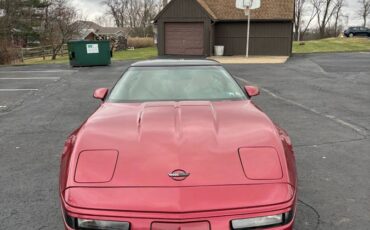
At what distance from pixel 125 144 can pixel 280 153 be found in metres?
1.15

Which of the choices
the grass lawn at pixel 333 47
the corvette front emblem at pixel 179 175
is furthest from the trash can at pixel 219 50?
the corvette front emblem at pixel 179 175

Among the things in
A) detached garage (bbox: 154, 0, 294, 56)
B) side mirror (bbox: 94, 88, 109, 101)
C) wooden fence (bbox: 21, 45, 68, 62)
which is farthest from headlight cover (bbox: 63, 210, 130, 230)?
wooden fence (bbox: 21, 45, 68, 62)

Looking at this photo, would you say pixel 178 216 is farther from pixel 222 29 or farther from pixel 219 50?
pixel 222 29

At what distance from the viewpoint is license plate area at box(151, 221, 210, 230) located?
8.25ft

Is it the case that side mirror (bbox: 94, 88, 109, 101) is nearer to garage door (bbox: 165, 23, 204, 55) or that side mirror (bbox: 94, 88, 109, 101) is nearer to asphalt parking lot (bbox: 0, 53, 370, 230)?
asphalt parking lot (bbox: 0, 53, 370, 230)

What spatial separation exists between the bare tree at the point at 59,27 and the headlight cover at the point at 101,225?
127ft

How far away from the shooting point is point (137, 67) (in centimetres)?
488

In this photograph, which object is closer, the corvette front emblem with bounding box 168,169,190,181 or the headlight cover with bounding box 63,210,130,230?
the headlight cover with bounding box 63,210,130,230

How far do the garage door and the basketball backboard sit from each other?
2846 mm

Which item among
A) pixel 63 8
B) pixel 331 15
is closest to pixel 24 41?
pixel 63 8

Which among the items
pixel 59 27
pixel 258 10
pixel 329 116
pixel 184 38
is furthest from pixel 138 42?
pixel 329 116

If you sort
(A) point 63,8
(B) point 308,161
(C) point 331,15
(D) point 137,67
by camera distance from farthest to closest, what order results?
(C) point 331,15
(A) point 63,8
(B) point 308,161
(D) point 137,67

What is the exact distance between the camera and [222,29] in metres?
29.5

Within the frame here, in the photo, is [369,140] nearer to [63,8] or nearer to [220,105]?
[220,105]
